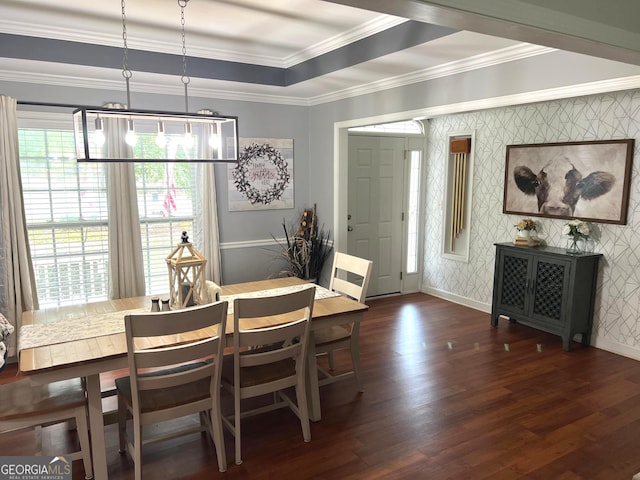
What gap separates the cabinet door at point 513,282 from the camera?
455cm

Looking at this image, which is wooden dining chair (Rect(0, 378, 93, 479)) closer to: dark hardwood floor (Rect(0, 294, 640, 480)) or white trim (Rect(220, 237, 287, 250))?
dark hardwood floor (Rect(0, 294, 640, 480))

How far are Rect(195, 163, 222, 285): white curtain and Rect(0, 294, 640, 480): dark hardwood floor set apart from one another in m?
1.82

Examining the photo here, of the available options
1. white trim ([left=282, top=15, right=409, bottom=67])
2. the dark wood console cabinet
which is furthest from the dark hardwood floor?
white trim ([left=282, top=15, right=409, bottom=67])

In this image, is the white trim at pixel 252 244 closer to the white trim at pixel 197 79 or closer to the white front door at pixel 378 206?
the white front door at pixel 378 206

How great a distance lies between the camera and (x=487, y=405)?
318cm

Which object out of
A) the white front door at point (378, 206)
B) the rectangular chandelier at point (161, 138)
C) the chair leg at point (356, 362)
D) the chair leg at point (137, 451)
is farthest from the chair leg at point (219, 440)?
the white front door at point (378, 206)

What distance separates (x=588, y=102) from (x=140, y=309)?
4.17 m

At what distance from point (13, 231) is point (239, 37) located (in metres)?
2.46

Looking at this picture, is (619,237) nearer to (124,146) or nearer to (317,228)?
(317,228)

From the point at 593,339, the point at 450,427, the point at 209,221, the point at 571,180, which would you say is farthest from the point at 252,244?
the point at 593,339

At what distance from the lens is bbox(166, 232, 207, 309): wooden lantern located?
108 inches

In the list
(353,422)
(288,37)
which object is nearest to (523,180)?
(288,37)

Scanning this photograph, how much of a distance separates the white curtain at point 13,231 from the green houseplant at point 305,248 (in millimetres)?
2405

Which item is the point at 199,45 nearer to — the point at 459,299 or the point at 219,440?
the point at 219,440
